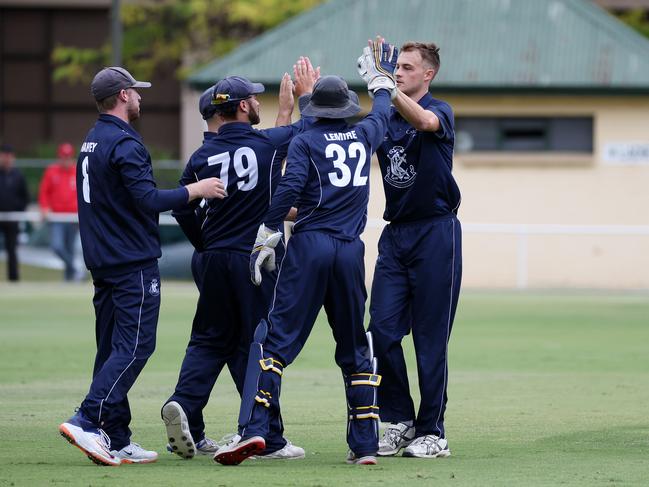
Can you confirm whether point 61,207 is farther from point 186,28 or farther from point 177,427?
point 177,427

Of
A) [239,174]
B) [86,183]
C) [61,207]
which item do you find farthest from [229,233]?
[61,207]

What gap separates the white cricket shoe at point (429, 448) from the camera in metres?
8.34

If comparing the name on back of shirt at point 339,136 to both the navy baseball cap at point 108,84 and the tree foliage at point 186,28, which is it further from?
the tree foliage at point 186,28

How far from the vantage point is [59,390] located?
38.1 feet

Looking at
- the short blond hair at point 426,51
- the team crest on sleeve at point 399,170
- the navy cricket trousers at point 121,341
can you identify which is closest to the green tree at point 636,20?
the short blond hair at point 426,51

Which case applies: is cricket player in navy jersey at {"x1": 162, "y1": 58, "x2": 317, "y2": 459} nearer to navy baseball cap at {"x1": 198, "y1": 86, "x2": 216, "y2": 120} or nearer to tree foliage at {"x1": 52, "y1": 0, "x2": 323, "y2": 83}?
navy baseball cap at {"x1": 198, "y1": 86, "x2": 216, "y2": 120}

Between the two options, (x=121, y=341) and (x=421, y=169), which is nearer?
(x=121, y=341)

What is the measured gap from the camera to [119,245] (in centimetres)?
825

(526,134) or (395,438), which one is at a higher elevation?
(526,134)

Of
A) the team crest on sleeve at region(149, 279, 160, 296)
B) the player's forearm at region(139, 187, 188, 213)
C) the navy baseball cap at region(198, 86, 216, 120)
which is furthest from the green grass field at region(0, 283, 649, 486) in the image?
the navy baseball cap at region(198, 86, 216, 120)

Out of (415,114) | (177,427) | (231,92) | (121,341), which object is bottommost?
(177,427)

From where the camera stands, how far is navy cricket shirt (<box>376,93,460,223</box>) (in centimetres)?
848

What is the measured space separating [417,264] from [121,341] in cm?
180

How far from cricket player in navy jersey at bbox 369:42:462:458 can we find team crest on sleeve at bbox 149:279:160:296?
4.25 ft
